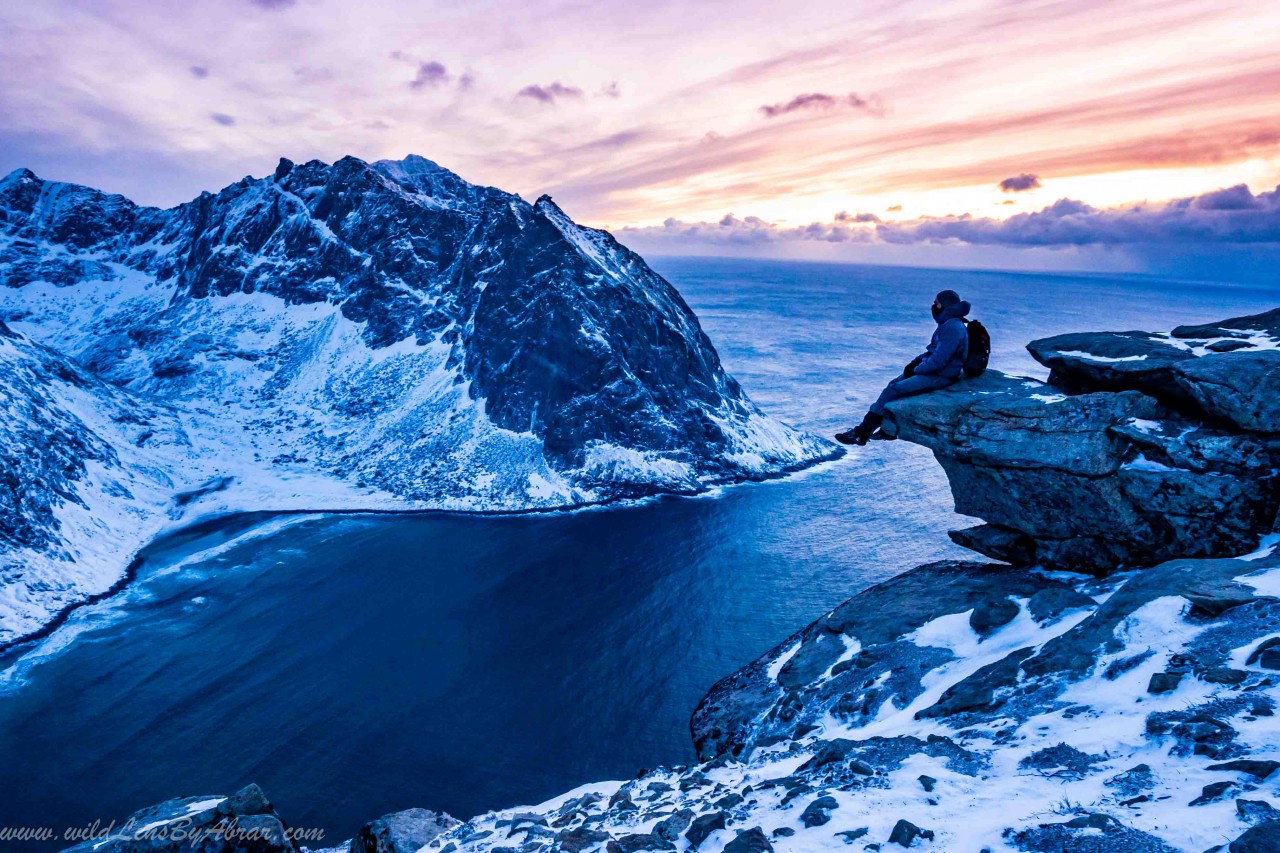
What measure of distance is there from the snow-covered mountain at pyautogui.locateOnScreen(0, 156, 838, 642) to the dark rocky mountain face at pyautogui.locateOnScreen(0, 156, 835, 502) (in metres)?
0.47

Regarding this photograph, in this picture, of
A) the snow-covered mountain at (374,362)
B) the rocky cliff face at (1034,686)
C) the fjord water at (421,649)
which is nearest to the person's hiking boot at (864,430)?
the rocky cliff face at (1034,686)

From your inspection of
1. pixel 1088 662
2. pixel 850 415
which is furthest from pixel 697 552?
pixel 850 415

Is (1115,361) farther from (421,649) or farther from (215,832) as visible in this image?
(421,649)

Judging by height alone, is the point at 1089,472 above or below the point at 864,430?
below

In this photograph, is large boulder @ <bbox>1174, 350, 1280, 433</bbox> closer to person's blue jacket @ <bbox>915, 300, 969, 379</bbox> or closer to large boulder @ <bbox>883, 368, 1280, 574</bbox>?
large boulder @ <bbox>883, 368, 1280, 574</bbox>

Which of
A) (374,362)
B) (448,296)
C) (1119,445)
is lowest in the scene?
(1119,445)

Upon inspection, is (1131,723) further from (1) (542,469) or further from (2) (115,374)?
(2) (115,374)

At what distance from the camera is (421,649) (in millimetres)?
55750

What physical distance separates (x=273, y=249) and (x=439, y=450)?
269ft

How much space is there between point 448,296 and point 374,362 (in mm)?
20128

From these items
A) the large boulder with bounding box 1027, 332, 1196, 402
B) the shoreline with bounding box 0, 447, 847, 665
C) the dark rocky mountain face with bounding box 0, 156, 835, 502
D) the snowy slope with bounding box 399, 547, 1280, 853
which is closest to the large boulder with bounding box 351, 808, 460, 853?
the snowy slope with bounding box 399, 547, 1280, 853

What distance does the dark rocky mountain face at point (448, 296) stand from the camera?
107 m

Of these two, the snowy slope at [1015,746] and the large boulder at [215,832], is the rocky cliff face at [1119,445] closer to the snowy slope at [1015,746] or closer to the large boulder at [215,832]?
the snowy slope at [1015,746]

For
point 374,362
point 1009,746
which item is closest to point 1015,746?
point 1009,746
